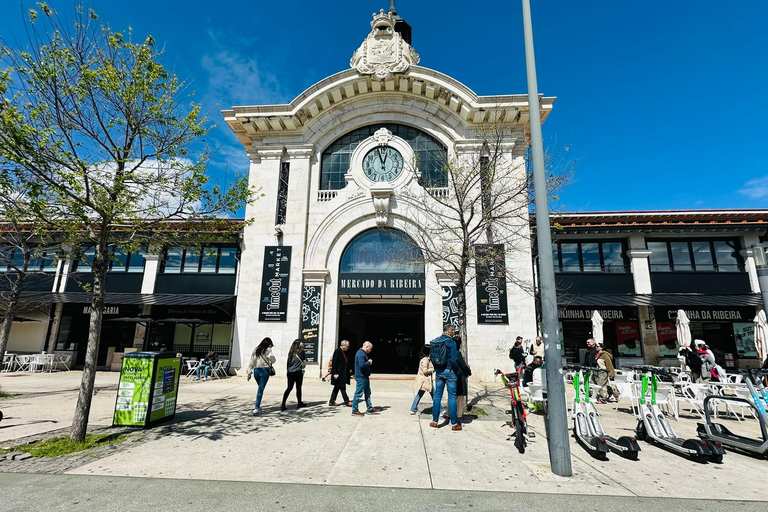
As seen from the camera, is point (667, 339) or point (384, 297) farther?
point (667, 339)

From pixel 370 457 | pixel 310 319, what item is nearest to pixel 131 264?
pixel 310 319

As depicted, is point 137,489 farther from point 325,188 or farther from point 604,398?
point 325,188

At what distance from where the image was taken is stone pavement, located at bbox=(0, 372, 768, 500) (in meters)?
4.69

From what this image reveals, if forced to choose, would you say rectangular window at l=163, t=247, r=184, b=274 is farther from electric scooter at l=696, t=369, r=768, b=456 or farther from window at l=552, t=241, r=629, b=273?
electric scooter at l=696, t=369, r=768, b=456

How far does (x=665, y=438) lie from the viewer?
6.16 metres

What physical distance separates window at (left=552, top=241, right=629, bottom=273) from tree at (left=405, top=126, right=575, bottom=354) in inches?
128

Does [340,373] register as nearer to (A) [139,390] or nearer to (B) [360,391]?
(B) [360,391]

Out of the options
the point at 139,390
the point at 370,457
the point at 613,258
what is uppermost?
the point at 613,258

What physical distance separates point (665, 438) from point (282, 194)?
15.8 metres

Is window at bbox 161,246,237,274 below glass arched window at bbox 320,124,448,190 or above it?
below

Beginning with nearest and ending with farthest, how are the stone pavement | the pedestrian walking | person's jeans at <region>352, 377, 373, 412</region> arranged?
the stone pavement
person's jeans at <region>352, 377, 373, 412</region>
the pedestrian walking

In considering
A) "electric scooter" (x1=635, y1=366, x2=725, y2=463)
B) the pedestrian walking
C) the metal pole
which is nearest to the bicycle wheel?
the metal pole

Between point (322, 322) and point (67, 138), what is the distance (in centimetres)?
1090

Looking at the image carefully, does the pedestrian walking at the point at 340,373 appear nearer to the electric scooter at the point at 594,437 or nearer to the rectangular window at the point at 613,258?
the electric scooter at the point at 594,437
